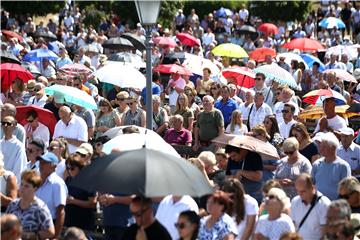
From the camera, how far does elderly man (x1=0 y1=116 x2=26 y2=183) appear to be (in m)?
13.6

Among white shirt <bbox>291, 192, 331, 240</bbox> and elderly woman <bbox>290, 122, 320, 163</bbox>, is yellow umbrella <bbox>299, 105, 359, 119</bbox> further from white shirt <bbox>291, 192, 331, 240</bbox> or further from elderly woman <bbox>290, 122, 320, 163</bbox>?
white shirt <bbox>291, 192, 331, 240</bbox>

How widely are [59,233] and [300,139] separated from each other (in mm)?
4437

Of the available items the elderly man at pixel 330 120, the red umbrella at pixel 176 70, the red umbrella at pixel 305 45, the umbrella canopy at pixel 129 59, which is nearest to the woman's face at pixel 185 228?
the elderly man at pixel 330 120

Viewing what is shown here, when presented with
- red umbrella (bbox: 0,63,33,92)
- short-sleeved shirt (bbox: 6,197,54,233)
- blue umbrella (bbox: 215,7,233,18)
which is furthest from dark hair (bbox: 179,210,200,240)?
blue umbrella (bbox: 215,7,233,18)

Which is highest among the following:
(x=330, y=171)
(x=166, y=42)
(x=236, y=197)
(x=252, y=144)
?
(x=252, y=144)

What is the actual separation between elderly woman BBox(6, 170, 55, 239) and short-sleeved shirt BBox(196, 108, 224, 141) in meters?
6.44

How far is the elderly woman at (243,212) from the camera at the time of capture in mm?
11234

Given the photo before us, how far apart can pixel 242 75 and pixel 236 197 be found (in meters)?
11.3

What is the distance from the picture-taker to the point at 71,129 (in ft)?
51.6

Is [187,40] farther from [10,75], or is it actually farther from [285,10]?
[10,75]

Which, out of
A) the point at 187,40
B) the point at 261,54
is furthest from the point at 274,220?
the point at 187,40

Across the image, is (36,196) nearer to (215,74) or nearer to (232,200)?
(232,200)

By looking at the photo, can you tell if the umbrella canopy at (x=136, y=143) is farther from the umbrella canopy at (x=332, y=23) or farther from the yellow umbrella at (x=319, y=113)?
the umbrella canopy at (x=332, y=23)

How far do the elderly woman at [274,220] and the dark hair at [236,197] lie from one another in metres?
0.28
